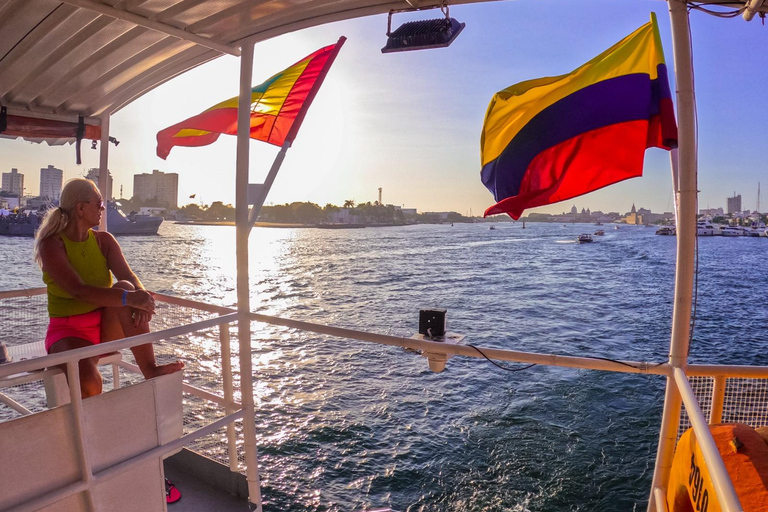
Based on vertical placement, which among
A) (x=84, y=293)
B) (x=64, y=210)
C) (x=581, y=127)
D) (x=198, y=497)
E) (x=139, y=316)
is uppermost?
(x=581, y=127)

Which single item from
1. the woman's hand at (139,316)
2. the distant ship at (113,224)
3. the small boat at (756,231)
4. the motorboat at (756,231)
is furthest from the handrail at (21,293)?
the small boat at (756,231)

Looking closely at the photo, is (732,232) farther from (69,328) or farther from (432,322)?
(69,328)

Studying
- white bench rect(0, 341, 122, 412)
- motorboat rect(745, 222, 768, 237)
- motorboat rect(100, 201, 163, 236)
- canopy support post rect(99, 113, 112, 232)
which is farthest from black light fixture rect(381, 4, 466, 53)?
motorboat rect(745, 222, 768, 237)

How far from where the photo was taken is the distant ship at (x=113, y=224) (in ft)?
212

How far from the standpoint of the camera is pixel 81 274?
2.42 meters

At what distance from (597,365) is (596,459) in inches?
440

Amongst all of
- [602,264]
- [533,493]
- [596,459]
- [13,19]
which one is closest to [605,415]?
[596,459]

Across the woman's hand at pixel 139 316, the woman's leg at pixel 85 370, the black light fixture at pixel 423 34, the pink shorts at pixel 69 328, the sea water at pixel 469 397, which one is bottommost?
the sea water at pixel 469 397

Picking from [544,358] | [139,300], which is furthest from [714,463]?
[139,300]

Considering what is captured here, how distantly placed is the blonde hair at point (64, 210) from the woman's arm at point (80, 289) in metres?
0.06

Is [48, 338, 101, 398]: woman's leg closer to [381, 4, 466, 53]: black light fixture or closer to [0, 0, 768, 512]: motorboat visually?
[0, 0, 768, 512]: motorboat

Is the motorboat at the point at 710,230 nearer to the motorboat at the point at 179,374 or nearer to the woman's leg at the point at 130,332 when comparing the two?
the motorboat at the point at 179,374

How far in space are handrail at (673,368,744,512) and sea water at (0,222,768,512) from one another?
8.08 m

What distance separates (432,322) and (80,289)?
167 centimetres
